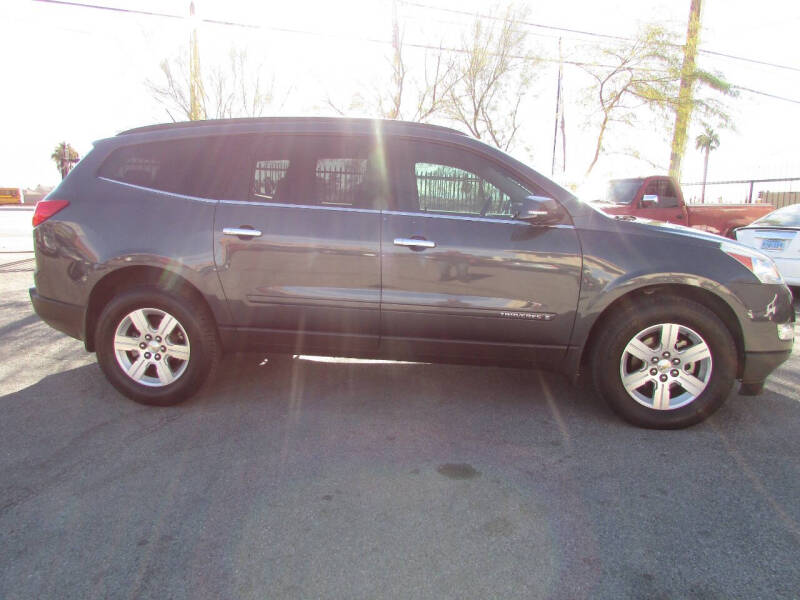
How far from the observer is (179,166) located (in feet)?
12.7

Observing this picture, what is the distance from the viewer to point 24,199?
46531 mm

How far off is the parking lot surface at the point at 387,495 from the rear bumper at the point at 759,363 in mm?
350

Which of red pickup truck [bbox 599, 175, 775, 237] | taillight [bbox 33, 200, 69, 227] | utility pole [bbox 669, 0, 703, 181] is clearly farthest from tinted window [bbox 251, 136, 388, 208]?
utility pole [bbox 669, 0, 703, 181]

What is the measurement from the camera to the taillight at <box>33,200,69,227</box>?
3.84 meters

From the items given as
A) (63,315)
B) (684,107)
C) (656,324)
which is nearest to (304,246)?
(63,315)

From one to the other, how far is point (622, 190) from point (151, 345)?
9.68 metres

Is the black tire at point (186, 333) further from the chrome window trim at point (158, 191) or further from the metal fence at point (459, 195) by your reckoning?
the metal fence at point (459, 195)

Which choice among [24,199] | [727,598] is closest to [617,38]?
[727,598]

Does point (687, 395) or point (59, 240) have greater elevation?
point (59, 240)

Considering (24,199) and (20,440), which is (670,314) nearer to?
(20,440)

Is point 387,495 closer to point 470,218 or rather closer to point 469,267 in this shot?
point 469,267

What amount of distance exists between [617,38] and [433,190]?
19.0m

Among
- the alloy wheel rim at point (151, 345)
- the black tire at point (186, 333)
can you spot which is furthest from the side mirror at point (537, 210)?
the alloy wheel rim at point (151, 345)

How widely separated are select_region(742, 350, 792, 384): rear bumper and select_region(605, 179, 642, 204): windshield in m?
7.61
